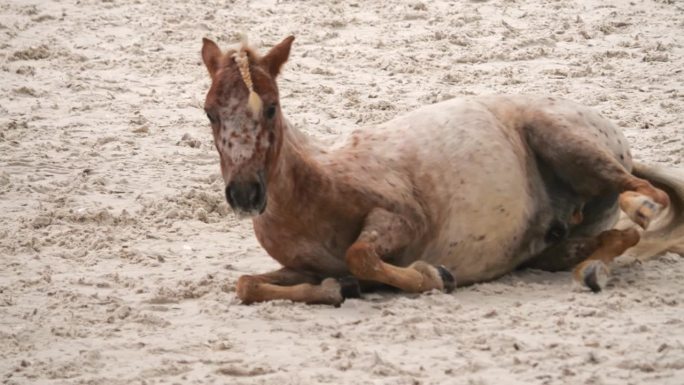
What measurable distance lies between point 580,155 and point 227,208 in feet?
7.39

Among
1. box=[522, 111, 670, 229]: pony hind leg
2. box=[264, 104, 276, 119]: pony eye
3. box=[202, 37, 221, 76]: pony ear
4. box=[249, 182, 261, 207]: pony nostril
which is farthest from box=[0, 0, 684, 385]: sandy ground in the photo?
box=[202, 37, 221, 76]: pony ear

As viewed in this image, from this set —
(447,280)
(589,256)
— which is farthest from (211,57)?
(589,256)

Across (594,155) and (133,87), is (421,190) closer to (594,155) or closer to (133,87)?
(594,155)

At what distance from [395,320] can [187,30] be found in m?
6.11

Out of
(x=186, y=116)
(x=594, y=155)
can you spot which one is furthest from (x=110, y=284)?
(x=186, y=116)

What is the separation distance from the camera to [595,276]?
6.18 metres

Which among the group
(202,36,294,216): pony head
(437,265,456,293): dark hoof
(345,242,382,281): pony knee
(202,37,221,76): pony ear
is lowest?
(437,265,456,293): dark hoof

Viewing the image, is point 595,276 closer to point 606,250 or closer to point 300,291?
point 606,250

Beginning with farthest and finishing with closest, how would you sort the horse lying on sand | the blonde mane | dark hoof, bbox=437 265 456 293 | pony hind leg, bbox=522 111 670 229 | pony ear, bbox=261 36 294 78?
1. pony hind leg, bbox=522 111 670 229
2. dark hoof, bbox=437 265 456 293
3. pony ear, bbox=261 36 294 78
4. the horse lying on sand
5. the blonde mane

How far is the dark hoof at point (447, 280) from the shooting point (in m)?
6.23

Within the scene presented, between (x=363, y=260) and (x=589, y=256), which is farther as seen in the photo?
(x=589, y=256)

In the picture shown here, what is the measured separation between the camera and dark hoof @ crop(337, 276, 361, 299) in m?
6.12

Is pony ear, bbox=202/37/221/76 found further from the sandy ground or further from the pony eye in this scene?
the sandy ground

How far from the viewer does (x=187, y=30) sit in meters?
11.3
